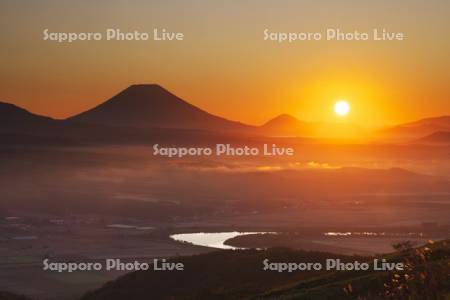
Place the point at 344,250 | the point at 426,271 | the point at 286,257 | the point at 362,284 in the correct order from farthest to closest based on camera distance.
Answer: the point at 344,250
the point at 286,257
the point at 362,284
the point at 426,271

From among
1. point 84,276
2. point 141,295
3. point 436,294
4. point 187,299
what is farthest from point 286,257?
point 84,276

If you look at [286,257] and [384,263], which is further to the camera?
[286,257]

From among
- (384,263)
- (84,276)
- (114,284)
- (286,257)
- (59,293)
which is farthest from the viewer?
(84,276)

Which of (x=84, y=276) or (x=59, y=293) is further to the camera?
(x=84, y=276)

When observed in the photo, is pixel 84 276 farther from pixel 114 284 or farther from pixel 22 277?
pixel 114 284

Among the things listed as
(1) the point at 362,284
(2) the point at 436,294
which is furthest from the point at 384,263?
(2) the point at 436,294

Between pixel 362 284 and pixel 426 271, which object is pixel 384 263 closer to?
pixel 362 284

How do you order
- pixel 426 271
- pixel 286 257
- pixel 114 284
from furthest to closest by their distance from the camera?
1. pixel 114 284
2. pixel 286 257
3. pixel 426 271

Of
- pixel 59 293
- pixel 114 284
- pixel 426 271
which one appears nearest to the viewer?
pixel 426 271
